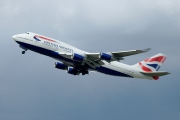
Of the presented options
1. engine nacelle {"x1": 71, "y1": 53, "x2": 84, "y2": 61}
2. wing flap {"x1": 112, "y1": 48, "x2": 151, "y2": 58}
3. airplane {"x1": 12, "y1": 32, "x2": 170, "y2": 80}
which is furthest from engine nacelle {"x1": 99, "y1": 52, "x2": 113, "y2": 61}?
engine nacelle {"x1": 71, "y1": 53, "x2": 84, "y2": 61}

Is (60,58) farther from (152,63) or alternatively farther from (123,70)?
(152,63)

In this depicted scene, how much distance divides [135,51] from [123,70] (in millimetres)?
12026

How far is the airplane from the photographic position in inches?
3720

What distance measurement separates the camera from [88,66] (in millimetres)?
99625

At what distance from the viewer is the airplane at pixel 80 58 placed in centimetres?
9450

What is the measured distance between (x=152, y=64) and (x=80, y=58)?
19.8 meters

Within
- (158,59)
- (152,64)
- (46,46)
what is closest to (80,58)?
(46,46)

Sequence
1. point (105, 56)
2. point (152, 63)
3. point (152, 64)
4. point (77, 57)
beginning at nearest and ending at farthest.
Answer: point (105, 56) → point (77, 57) → point (152, 64) → point (152, 63)

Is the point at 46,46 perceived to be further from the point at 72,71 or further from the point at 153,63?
the point at 153,63

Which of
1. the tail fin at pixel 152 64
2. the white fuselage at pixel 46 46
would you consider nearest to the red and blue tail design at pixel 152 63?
the tail fin at pixel 152 64

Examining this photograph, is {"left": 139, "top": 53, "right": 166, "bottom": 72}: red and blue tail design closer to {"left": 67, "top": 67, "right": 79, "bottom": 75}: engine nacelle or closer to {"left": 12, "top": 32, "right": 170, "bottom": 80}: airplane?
{"left": 12, "top": 32, "right": 170, "bottom": 80}: airplane

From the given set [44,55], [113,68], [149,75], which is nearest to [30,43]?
[44,55]

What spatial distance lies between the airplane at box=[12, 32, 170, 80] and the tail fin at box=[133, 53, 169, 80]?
666mm

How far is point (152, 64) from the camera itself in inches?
4299
